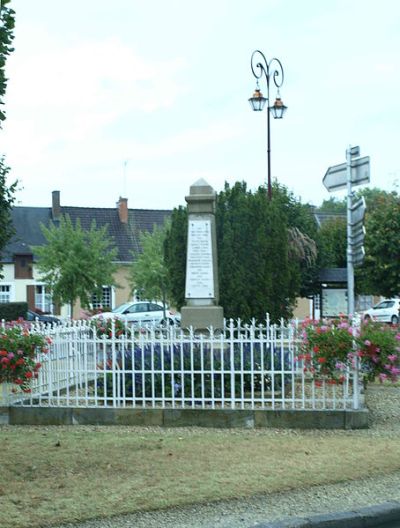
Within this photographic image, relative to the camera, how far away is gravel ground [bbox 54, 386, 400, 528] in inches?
235

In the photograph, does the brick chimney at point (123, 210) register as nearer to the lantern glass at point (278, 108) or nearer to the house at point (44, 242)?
the house at point (44, 242)

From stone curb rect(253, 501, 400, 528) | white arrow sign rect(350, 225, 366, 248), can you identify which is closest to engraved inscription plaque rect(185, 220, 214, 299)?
white arrow sign rect(350, 225, 366, 248)

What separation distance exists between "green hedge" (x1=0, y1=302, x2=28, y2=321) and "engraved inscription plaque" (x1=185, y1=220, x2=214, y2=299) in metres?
19.4

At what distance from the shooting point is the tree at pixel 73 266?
3825 cm

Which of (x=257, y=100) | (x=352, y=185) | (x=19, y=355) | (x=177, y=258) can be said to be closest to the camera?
(x=19, y=355)

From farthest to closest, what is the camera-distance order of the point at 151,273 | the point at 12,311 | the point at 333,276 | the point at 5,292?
the point at 5,292 < the point at 151,273 < the point at 12,311 < the point at 333,276

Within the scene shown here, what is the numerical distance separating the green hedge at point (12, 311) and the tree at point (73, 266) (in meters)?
6.24

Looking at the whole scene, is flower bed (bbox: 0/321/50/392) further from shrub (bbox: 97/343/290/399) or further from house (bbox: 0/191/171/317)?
house (bbox: 0/191/171/317)

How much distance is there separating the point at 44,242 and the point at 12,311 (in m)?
18.6

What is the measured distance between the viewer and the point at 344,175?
12.6 m

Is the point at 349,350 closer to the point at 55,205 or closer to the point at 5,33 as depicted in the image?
the point at 5,33

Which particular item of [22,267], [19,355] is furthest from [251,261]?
[22,267]

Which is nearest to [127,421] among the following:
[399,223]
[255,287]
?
[255,287]

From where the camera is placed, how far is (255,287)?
16578mm
